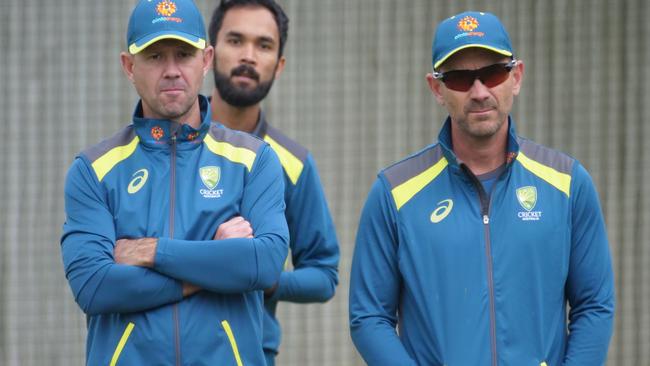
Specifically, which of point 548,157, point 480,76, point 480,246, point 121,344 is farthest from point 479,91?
point 121,344

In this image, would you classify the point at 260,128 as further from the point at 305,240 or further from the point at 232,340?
the point at 232,340

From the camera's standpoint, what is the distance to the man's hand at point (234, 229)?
146 inches

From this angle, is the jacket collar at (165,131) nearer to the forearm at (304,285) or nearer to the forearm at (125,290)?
the forearm at (125,290)

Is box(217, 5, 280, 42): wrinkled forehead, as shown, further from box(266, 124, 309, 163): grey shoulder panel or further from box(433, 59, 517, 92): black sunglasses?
box(433, 59, 517, 92): black sunglasses

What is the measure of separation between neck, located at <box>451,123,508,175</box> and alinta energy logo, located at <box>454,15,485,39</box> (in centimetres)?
30

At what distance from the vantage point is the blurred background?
723 centimetres

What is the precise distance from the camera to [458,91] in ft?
12.5

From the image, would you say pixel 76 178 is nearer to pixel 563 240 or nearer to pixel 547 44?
pixel 563 240

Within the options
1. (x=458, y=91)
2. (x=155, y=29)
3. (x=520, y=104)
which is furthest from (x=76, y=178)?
(x=520, y=104)

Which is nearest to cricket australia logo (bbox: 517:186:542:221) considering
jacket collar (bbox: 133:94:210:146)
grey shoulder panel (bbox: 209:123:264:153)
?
grey shoulder panel (bbox: 209:123:264:153)

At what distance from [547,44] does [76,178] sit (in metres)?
4.12

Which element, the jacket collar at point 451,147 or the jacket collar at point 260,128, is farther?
the jacket collar at point 260,128

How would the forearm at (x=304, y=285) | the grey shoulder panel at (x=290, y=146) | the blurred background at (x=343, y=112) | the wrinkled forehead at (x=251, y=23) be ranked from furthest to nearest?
the blurred background at (x=343, y=112) → the wrinkled forehead at (x=251, y=23) → the grey shoulder panel at (x=290, y=146) → the forearm at (x=304, y=285)

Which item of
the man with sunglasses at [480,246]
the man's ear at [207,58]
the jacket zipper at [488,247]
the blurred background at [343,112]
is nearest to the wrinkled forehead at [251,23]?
the man's ear at [207,58]
